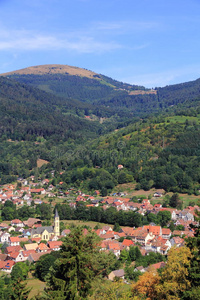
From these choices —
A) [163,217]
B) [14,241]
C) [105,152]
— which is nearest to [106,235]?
[163,217]

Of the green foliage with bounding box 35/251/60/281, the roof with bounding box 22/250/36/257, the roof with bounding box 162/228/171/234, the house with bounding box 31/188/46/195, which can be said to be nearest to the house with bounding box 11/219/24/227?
the roof with bounding box 22/250/36/257

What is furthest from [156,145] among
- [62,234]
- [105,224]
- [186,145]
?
[62,234]

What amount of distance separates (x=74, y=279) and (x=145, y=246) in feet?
79.8

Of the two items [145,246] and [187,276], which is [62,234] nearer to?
[145,246]

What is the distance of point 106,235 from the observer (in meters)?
45.4

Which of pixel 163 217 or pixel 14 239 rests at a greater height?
pixel 14 239

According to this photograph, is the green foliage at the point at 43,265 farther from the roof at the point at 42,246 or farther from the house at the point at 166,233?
the house at the point at 166,233

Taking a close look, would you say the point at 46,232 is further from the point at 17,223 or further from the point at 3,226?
the point at 3,226

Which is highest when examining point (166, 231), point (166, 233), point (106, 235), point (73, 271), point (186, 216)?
point (73, 271)

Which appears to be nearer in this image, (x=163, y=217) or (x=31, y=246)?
(x=31, y=246)

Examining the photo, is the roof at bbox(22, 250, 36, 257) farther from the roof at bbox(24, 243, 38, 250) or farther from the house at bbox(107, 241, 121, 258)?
the house at bbox(107, 241, 121, 258)

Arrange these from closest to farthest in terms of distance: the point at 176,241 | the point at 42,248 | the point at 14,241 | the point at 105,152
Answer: the point at 176,241, the point at 42,248, the point at 14,241, the point at 105,152

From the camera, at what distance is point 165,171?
241ft

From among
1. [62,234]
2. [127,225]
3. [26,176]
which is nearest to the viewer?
[62,234]
